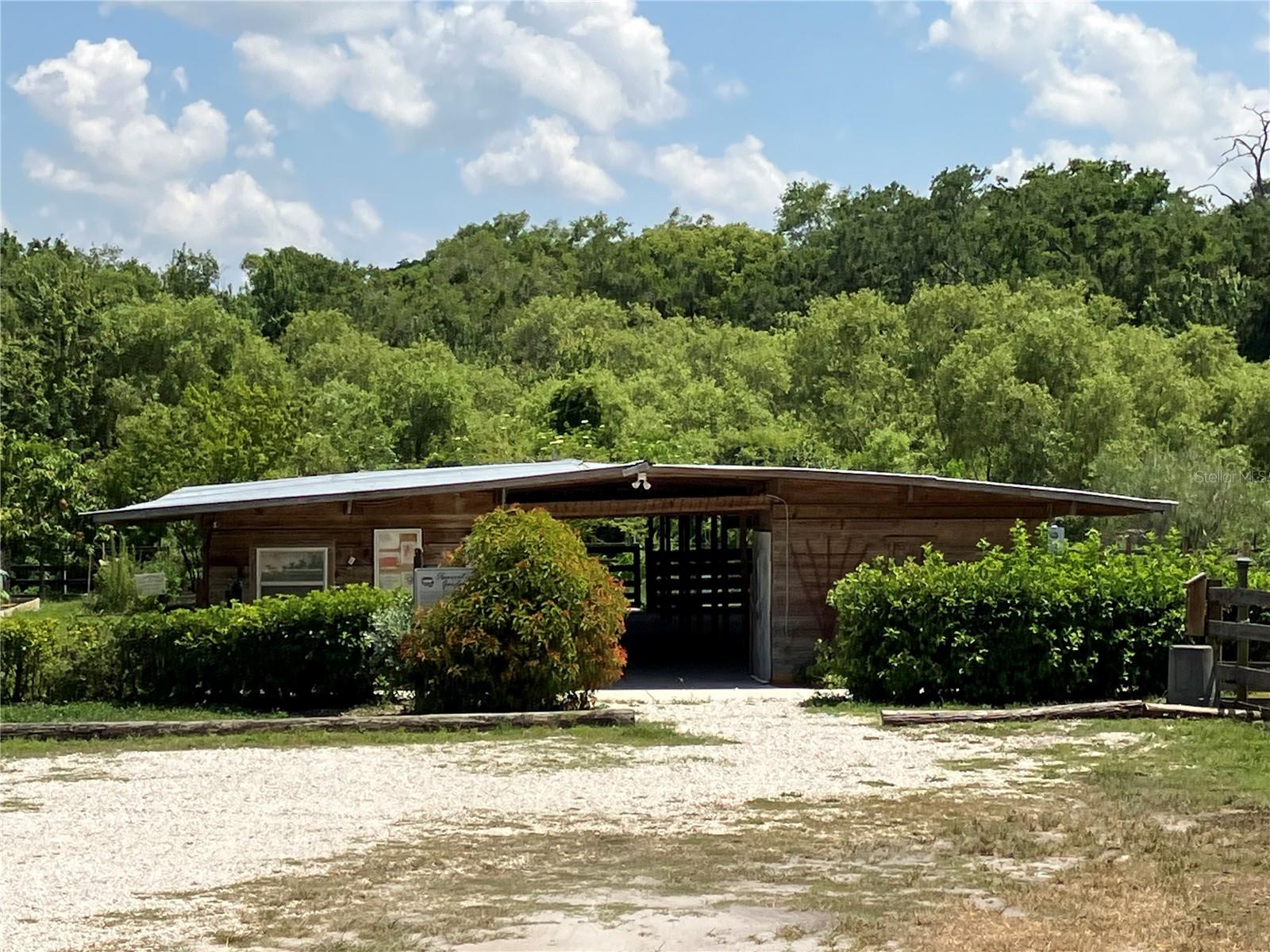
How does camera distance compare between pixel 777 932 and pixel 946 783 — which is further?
pixel 946 783

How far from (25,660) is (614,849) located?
962 centimetres

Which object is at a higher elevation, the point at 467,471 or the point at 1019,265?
the point at 1019,265

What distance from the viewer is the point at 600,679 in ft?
52.0

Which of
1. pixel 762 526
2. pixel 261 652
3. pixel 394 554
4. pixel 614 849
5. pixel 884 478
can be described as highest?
pixel 884 478

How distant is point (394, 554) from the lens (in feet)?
66.0

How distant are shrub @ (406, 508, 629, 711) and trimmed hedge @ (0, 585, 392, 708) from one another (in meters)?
0.86

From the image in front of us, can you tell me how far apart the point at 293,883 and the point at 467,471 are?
603 inches

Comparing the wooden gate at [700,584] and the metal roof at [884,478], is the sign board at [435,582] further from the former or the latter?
the wooden gate at [700,584]

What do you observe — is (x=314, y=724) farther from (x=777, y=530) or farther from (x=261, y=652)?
(x=777, y=530)

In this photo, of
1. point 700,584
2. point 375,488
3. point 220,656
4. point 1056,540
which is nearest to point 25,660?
point 220,656

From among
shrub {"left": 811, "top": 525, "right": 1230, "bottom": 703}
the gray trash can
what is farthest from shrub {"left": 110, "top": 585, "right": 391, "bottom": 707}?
the gray trash can

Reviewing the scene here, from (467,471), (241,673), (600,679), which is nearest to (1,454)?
(467,471)

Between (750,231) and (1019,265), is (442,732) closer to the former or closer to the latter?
(1019,265)

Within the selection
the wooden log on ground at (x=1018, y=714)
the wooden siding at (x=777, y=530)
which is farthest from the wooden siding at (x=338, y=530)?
the wooden log on ground at (x=1018, y=714)
